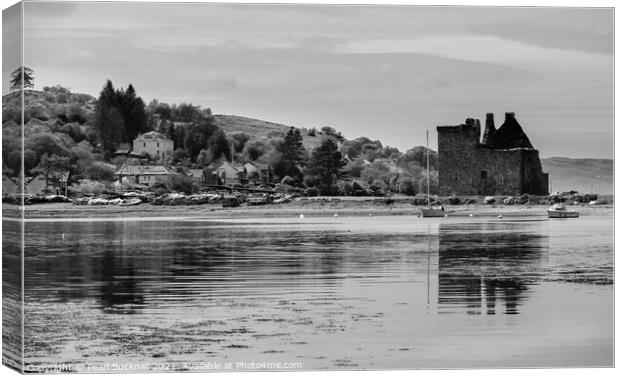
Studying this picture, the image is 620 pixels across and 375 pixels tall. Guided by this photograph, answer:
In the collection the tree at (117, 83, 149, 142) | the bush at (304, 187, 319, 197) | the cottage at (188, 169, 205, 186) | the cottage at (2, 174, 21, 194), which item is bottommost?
the bush at (304, 187, 319, 197)

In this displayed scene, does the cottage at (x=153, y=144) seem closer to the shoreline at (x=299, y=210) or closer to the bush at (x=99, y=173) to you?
the bush at (x=99, y=173)

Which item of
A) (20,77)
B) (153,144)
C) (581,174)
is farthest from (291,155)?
(20,77)

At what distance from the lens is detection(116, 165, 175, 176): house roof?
1936cm

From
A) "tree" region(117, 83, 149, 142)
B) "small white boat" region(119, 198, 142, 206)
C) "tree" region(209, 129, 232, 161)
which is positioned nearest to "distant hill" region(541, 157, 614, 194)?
"tree" region(209, 129, 232, 161)

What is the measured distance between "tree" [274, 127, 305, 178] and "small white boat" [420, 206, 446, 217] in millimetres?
2376

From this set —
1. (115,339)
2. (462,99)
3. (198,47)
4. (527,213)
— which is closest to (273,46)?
(198,47)

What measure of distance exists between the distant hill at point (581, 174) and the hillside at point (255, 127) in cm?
325

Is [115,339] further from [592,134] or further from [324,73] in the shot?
[592,134]

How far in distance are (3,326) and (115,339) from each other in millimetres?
1216

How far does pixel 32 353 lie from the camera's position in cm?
1288

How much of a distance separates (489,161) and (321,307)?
8.61 meters

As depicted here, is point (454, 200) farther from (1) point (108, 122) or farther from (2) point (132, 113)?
(1) point (108, 122)

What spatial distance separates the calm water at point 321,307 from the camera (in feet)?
42.9

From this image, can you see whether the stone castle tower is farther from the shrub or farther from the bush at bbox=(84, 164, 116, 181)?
the shrub
